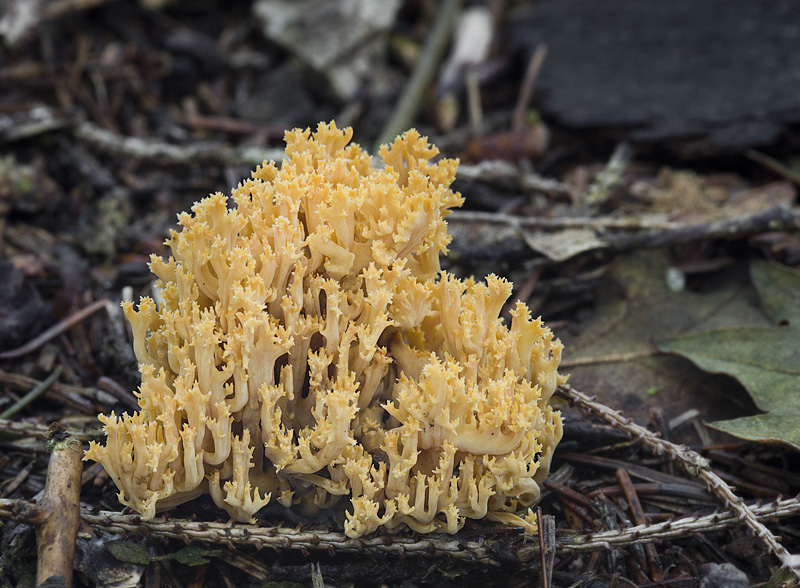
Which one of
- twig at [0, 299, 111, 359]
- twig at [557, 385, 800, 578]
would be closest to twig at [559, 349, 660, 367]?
twig at [557, 385, 800, 578]

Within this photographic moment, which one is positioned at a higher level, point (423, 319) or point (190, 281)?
point (190, 281)

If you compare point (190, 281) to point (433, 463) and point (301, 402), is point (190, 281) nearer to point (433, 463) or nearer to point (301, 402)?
point (301, 402)

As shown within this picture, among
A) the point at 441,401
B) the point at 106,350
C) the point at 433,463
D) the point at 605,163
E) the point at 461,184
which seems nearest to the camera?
the point at 441,401

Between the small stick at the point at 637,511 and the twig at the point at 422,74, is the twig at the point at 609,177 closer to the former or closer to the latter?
the twig at the point at 422,74

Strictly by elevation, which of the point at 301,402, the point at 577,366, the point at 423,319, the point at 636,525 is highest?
the point at 423,319

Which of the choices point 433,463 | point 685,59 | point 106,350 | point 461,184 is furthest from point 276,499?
point 685,59

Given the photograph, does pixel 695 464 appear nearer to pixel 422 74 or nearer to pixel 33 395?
pixel 33 395
